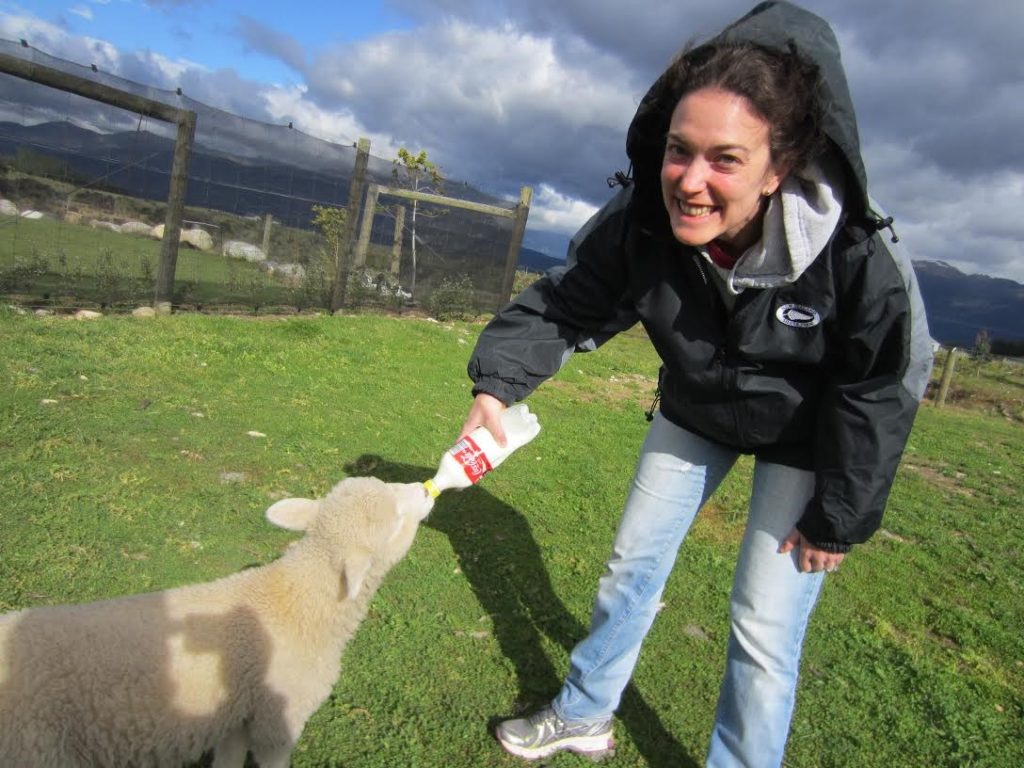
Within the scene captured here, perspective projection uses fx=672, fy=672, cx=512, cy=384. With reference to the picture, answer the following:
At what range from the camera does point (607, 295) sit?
2602 millimetres

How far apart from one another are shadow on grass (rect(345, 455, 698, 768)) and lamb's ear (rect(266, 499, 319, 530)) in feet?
3.90

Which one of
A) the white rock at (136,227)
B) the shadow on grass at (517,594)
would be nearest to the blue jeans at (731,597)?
the shadow on grass at (517,594)

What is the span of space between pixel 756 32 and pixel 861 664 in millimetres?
3415

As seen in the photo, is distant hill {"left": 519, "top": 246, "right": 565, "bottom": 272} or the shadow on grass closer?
the shadow on grass

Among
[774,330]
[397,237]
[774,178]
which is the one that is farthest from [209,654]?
[397,237]

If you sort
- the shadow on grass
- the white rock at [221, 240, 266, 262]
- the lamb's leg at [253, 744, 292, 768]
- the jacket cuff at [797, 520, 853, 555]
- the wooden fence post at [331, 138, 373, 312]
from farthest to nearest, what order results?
the wooden fence post at [331, 138, 373, 312]
the white rock at [221, 240, 266, 262]
the shadow on grass
the lamb's leg at [253, 744, 292, 768]
the jacket cuff at [797, 520, 853, 555]

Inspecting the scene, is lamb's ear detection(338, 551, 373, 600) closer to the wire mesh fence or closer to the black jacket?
the black jacket

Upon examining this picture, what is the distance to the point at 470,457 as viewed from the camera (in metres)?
2.82

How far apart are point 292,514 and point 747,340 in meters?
1.90

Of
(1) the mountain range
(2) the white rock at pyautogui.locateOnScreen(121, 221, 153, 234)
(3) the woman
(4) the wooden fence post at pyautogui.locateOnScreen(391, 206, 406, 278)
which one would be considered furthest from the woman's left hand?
(4) the wooden fence post at pyautogui.locateOnScreen(391, 206, 406, 278)

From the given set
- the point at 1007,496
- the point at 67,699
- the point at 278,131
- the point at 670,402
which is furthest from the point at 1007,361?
the point at 67,699

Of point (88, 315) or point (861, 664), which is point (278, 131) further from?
point (861, 664)

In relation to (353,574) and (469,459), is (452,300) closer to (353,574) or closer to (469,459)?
(469,459)

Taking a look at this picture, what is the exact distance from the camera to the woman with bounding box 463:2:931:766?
1843 mm
